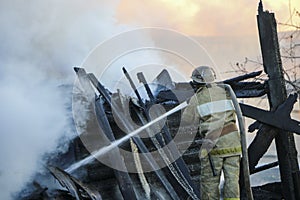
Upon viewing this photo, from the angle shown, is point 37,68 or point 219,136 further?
point 37,68

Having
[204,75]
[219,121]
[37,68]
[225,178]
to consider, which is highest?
[37,68]

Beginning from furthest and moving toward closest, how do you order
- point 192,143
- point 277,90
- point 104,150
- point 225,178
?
1. point 192,143
2. point 277,90
3. point 104,150
4. point 225,178

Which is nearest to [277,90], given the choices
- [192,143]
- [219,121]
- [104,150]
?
A: [192,143]

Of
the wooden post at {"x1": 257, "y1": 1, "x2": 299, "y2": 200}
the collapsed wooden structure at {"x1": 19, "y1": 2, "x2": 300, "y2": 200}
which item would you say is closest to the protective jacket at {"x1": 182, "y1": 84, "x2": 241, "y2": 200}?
the collapsed wooden structure at {"x1": 19, "y1": 2, "x2": 300, "y2": 200}

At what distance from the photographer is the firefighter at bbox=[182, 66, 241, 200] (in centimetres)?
443

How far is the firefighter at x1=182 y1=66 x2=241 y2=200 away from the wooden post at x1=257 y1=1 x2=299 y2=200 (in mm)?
1620

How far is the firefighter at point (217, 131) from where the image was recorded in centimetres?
443

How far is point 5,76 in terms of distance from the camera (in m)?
5.41

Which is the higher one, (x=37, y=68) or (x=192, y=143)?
(x=37, y=68)

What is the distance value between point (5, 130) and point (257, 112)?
3.66 meters

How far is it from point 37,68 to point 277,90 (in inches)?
158

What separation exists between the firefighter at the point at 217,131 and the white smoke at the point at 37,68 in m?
1.91

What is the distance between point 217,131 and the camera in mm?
4441

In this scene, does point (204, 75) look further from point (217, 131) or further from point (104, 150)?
point (104, 150)
